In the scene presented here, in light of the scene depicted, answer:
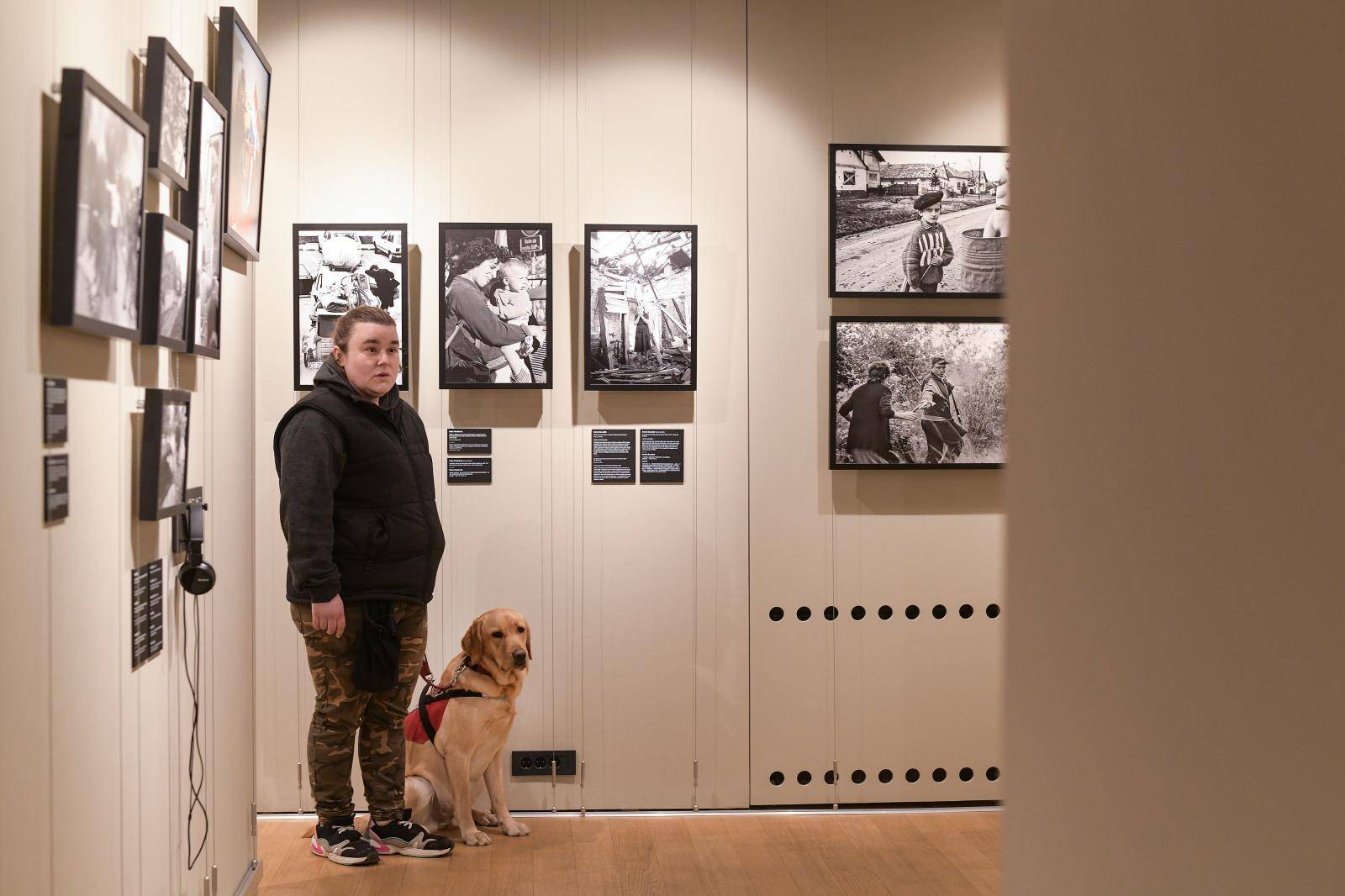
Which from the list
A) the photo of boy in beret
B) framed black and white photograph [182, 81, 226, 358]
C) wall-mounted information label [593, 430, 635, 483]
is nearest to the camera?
framed black and white photograph [182, 81, 226, 358]

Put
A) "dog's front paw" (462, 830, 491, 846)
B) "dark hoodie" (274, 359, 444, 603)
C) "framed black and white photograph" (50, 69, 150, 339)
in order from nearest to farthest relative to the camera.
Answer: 1. "framed black and white photograph" (50, 69, 150, 339)
2. "dark hoodie" (274, 359, 444, 603)
3. "dog's front paw" (462, 830, 491, 846)

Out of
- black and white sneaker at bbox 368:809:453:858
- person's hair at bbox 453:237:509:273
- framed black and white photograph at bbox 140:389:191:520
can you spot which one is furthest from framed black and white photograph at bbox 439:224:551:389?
framed black and white photograph at bbox 140:389:191:520

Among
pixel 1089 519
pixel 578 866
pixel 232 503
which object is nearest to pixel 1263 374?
pixel 1089 519

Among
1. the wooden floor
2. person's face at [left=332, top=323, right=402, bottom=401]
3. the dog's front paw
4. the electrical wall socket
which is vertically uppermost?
person's face at [left=332, top=323, right=402, bottom=401]

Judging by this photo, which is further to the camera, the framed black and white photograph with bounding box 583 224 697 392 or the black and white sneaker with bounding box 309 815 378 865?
the framed black and white photograph with bounding box 583 224 697 392

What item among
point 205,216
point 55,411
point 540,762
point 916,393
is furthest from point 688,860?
point 55,411

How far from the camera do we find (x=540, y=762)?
4.18 m

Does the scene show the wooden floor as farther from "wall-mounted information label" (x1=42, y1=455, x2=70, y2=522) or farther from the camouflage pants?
"wall-mounted information label" (x1=42, y1=455, x2=70, y2=522)

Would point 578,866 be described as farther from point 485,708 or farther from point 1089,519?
point 1089,519

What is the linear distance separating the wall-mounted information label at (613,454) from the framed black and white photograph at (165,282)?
2007 mm

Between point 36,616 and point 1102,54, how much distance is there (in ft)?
5.32

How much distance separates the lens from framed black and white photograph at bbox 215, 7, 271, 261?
2.75m

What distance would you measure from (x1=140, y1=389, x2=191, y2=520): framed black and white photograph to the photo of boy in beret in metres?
2.88

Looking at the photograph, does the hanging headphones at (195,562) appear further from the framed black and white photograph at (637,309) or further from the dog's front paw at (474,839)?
the framed black and white photograph at (637,309)
